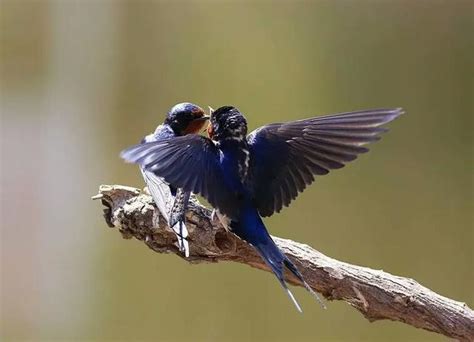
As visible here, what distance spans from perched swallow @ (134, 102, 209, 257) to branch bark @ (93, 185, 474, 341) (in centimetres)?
3

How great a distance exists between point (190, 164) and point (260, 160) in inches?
7.0

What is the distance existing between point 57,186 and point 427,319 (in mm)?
1386

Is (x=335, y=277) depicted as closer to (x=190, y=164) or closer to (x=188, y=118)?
(x=190, y=164)

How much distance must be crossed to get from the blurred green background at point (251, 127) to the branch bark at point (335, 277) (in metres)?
0.90

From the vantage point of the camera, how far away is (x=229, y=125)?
140 centimetres

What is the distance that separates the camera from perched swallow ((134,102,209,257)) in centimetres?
136

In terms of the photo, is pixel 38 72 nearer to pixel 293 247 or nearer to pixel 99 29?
pixel 99 29

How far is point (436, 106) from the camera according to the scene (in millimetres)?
2365

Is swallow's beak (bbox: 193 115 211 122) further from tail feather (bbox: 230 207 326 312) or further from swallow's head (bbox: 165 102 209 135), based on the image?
tail feather (bbox: 230 207 326 312)

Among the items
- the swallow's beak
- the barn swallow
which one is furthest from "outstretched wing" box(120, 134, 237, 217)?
the swallow's beak

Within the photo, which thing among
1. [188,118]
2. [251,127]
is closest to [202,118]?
[188,118]

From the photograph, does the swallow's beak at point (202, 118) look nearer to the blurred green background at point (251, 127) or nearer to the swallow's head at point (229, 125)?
the swallow's head at point (229, 125)

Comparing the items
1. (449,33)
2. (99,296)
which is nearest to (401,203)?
(449,33)

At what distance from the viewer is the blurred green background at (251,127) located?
2.35 metres
